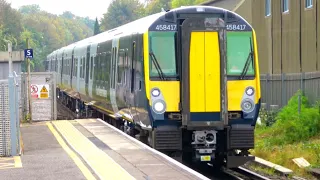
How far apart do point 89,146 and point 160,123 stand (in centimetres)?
166

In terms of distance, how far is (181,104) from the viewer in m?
13.9

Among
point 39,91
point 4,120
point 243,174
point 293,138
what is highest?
point 39,91

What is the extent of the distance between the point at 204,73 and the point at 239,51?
3.00 ft

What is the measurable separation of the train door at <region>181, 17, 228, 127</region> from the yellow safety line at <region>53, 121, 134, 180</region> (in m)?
1.80

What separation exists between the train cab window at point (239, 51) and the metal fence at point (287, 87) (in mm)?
7963

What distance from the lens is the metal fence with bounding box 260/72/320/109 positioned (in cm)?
2234

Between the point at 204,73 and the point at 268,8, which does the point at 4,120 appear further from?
the point at 268,8

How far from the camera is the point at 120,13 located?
5007 inches

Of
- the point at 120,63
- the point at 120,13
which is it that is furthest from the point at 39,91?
the point at 120,13

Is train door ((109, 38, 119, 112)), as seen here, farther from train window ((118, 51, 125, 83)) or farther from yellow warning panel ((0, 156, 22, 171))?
yellow warning panel ((0, 156, 22, 171))

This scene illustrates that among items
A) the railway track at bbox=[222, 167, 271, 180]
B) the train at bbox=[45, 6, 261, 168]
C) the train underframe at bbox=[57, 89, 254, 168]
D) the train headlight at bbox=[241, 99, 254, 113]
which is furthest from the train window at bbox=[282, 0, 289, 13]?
the train headlight at bbox=[241, 99, 254, 113]

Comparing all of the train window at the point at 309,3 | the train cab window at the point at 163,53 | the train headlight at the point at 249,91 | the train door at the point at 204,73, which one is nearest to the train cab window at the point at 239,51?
the train headlight at the point at 249,91

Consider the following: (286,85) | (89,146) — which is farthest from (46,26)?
(89,146)

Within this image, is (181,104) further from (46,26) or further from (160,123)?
(46,26)
